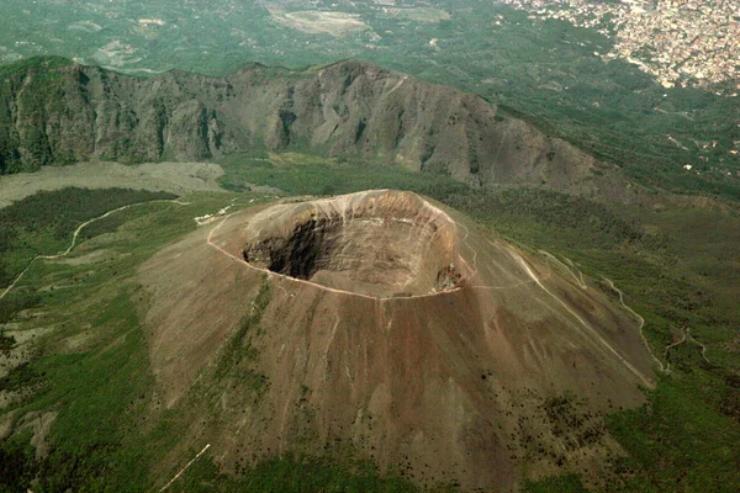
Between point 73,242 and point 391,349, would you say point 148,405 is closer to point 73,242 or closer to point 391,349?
point 391,349

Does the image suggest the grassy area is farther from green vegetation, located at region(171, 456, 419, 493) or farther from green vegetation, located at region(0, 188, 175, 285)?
green vegetation, located at region(0, 188, 175, 285)

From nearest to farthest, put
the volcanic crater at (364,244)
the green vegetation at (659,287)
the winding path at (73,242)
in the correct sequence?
the green vegetation at (659,287)
the volcanic crater at (364,244)
the winding path at (73,242)

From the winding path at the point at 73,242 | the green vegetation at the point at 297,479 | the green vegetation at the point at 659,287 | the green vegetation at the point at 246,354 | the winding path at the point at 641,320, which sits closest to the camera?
the green vegetation at the point at 297,479

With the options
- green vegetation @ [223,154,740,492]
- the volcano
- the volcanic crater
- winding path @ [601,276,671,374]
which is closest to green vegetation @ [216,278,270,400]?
the volcano

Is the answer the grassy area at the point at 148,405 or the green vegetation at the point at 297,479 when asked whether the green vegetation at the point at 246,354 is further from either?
the green vegetation at the point at 297,479

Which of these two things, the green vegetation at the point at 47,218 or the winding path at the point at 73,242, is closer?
the winding path at the point at 73,242

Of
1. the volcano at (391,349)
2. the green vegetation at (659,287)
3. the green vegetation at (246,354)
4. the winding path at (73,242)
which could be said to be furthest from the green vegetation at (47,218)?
the green vegetation at (246,354)

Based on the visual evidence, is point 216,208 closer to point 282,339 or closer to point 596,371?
point 282,339

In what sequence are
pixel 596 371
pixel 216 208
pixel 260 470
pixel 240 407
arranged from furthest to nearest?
pixel 216 208 < pixel 596 371 < pixel 240 407 < pixel 260 470

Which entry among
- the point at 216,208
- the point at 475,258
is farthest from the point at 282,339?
the point at 216,208
